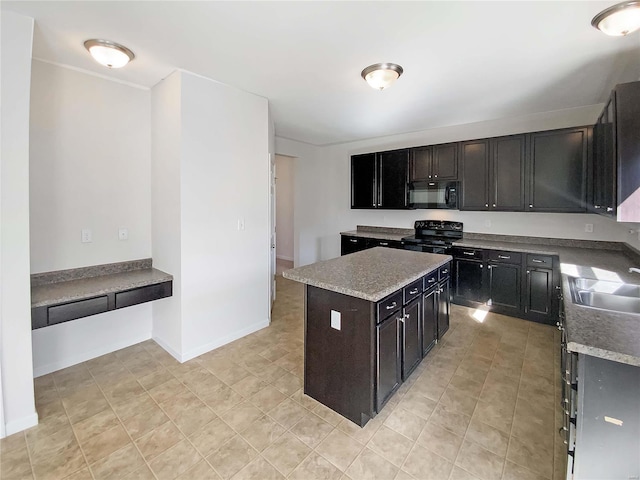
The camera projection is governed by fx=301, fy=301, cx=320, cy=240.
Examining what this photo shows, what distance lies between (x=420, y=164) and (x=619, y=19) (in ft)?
9.43

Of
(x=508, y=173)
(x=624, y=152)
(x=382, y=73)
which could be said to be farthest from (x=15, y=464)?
(x=508, y=173)

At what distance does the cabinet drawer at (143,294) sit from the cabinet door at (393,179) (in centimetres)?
358

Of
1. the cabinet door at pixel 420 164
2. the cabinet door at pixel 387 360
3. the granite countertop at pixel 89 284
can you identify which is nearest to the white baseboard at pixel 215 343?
the granite countertop at pixel 89 284

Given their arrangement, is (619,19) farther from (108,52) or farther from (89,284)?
(89,284)

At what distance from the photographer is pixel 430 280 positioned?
8.71 ft

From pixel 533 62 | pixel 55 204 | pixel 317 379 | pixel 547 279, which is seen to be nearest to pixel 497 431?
pixel 317 379

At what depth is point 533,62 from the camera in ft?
8.30

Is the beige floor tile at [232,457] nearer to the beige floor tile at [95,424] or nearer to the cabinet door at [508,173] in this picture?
the beige floor tile at [95,424]

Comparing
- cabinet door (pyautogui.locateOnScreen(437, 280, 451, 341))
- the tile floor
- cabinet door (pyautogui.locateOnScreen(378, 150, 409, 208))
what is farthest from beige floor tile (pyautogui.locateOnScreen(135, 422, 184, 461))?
cabinet door (pyautogui.locateOnScreen(378, 150, 409, 208))

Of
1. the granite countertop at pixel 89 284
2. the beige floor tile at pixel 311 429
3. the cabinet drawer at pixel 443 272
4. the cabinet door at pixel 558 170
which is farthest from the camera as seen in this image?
the cabinet door at pixel 558 170

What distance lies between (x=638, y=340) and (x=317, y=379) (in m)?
1.80

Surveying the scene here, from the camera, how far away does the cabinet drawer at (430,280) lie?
2577 mm

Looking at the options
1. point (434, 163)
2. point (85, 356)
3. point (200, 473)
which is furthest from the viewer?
point (434, 163)

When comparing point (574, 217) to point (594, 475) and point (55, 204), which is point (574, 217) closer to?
point (594, 475)
